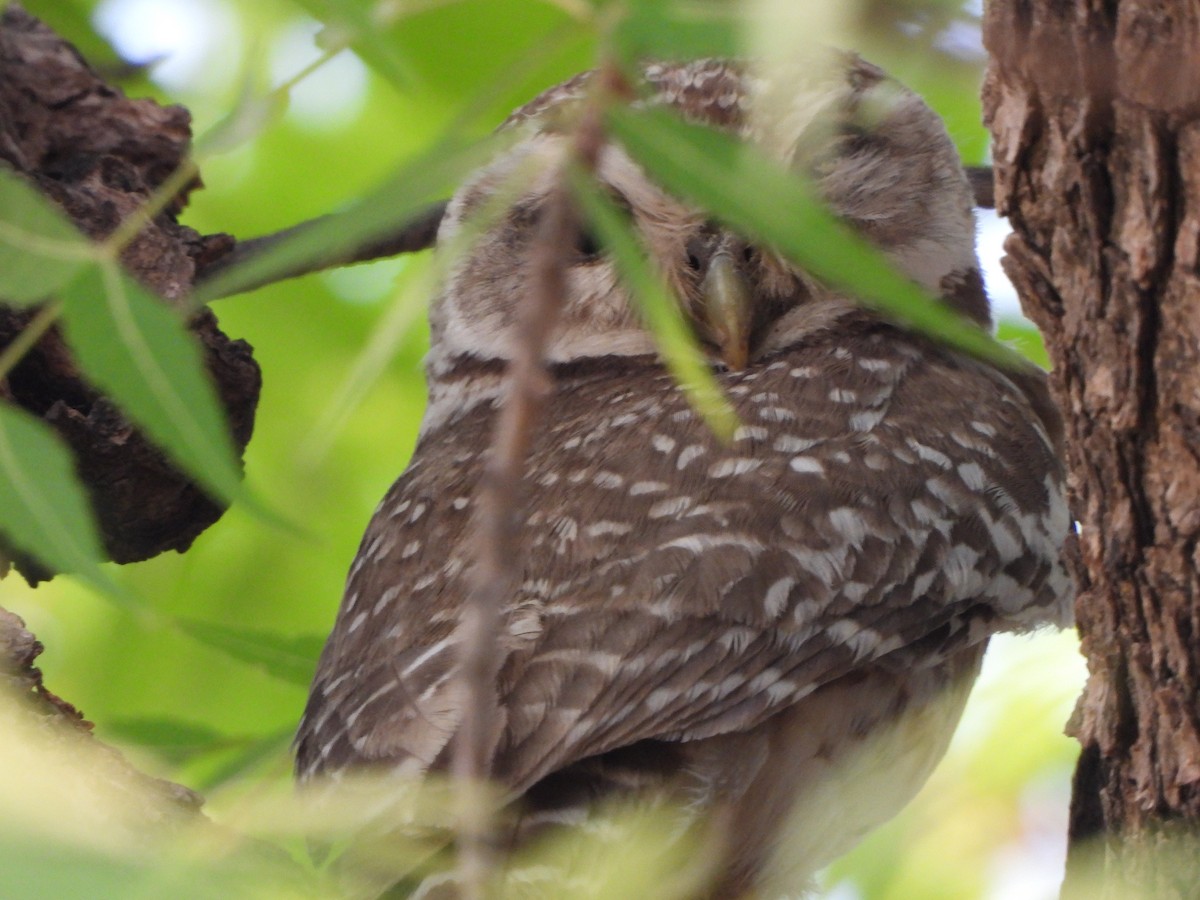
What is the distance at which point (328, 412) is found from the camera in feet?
3.11

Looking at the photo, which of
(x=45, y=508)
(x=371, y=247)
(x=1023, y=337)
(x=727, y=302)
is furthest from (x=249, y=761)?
(x=1023, y=337)

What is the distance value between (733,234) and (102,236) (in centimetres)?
94

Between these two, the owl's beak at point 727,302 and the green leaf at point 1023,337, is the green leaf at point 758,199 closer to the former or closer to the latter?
the owl's beak at point 727,302

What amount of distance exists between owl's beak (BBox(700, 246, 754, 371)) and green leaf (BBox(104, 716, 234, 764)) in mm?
942

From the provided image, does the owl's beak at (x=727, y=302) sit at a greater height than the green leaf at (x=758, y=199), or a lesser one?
greater

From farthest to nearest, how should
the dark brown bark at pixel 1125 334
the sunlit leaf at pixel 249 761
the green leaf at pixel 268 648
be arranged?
the green leaf at pixel 268 648 → the sunlit leaf at pixel 249 761 → the dark brown bark at pixel 1125 334

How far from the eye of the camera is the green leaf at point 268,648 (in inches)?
68.7

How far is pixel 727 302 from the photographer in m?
2.30

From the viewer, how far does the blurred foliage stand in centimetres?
110

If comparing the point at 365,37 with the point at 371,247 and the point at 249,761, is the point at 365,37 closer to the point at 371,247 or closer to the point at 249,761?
the point at 249,761

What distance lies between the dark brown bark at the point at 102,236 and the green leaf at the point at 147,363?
0.88 m

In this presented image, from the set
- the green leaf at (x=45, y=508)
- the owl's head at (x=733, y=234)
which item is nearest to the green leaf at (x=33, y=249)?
the green leaf at (x=45, y=508)

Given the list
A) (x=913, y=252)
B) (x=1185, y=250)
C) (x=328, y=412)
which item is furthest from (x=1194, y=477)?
(x=913, y=252)

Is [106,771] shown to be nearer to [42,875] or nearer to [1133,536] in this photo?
[42,875]
